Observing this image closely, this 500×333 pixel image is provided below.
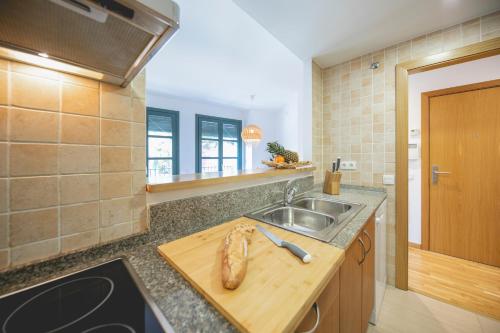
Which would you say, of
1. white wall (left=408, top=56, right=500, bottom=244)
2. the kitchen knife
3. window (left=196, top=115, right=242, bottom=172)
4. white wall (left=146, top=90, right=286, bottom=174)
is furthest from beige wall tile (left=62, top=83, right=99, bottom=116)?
window (left=196, top=115, right=242, bottom=172)

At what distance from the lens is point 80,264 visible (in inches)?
22.4

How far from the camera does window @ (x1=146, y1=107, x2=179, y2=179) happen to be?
387cm

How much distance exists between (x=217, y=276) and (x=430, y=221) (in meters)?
2.90

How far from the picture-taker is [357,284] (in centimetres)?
87

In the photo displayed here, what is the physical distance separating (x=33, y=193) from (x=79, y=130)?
0.21 meters

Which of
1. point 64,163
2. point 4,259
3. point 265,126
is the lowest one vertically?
point 4,259

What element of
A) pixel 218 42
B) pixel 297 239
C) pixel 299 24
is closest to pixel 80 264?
pixel 297 239

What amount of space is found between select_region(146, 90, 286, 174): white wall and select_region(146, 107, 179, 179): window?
0.36 ft

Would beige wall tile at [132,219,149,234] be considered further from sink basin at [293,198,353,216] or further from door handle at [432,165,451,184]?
door handle at [432,165,451,184]

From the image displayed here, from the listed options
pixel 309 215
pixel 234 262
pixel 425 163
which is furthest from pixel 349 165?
pixel 234 262

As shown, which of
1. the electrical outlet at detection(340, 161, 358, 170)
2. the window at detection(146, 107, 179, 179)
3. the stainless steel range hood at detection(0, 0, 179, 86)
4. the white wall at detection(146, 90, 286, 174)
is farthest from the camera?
the white wall at detection(146, 90, 286, 174)

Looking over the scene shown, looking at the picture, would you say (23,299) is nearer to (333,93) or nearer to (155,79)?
(333,93)

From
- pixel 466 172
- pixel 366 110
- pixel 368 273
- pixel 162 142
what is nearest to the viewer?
pixel 368 273

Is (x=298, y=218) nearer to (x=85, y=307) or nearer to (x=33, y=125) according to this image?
(x=85, y=307)
